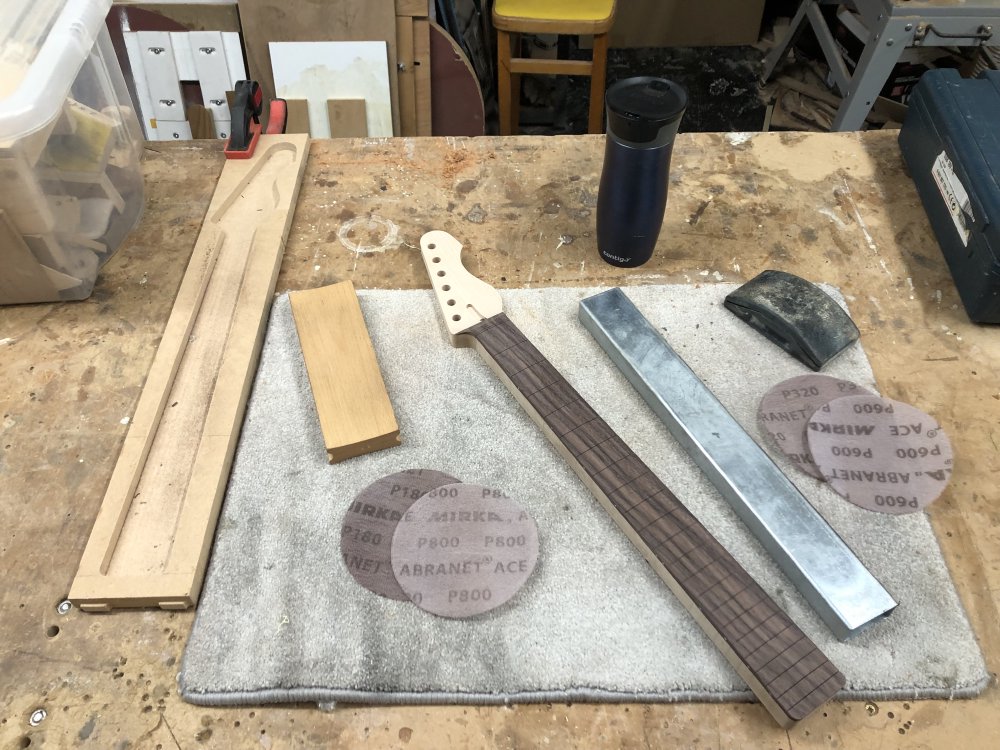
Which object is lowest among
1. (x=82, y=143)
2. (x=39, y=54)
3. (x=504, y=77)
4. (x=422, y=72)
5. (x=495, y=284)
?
(x=504, y=77)

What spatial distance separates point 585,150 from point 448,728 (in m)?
0.90

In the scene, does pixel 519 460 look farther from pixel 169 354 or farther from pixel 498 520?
pixel 169 354

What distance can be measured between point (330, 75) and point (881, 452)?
1450mm

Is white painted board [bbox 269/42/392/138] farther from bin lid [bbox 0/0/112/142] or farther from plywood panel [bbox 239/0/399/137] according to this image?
bin lid [bbox 0/0/112/142]

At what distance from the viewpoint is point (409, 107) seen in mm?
→ 1787

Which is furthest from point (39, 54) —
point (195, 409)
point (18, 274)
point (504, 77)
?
point (504, 77)

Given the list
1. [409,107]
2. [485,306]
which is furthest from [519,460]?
[409,107]

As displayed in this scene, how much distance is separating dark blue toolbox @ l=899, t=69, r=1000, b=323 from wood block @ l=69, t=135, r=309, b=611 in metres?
0.91

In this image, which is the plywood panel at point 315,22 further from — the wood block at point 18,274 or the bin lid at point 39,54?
the wood block at point 18,274

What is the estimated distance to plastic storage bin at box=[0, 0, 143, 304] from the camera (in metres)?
0.82

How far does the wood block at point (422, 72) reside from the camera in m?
1.67

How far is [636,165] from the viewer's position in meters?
0.90

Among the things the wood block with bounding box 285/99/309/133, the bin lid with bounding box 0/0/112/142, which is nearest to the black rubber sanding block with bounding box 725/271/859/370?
the bin lid with bounding box 0/0/112/142

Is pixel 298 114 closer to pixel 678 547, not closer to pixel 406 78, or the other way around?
pixel 406 78
